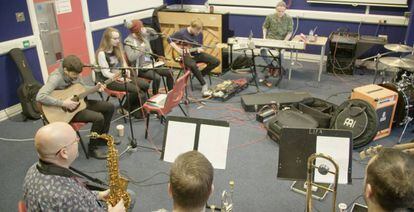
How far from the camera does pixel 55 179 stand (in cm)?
206

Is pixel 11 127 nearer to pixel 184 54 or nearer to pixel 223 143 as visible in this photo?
pixel 184 54

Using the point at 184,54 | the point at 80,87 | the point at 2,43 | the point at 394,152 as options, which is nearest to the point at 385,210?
the point at 394,152

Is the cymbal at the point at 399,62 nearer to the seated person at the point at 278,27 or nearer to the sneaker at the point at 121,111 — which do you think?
the seated person at the point at 278,27

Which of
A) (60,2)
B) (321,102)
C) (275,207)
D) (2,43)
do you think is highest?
(60,2)

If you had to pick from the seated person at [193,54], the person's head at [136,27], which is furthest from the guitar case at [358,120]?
the person's head at [136,27]

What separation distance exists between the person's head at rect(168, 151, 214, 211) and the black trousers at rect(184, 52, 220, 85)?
4.22 m

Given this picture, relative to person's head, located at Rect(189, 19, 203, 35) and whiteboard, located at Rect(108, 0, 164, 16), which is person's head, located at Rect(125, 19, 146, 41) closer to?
person's head, located at Rect(189, 19, 203, 35)

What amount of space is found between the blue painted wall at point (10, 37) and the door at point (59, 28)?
0.88ft

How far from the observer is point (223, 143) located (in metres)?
2.73

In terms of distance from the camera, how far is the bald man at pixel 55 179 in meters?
2.03

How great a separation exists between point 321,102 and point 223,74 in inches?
95.7

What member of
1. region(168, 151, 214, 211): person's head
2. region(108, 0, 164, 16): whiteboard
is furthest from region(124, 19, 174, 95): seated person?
region(168, 151, 214, 211): person's head

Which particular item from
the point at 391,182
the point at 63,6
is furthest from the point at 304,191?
the point at 63,6

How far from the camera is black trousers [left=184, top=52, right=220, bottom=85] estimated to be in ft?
19.2
